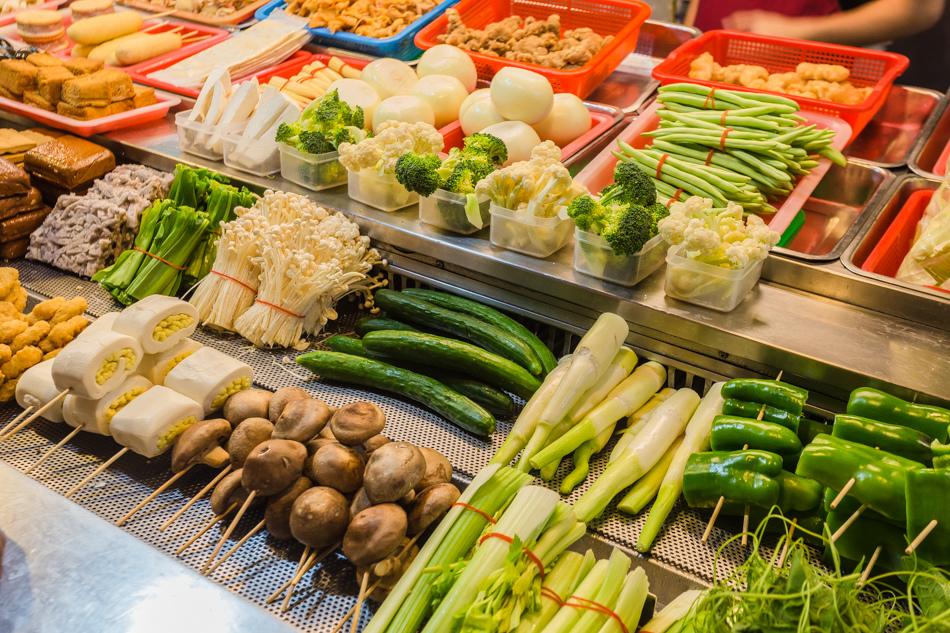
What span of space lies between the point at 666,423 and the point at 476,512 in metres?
0.79

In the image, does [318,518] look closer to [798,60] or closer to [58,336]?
[58,336]

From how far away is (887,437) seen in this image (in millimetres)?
1891

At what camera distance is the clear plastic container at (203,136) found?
3504mm

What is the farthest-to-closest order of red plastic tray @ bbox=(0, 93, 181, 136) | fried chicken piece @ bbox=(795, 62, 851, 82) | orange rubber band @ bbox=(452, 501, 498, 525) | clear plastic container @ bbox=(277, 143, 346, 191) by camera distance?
fried chicken piece @ bbox=(795, 62, 851, 82) < red plastic tray @ bbox=(0, 93, 181, 136) < clear plastic container @ bbox=(277, 143, 346, 191) < orange rubber band @ bbox=(452, 501, 498, 525)

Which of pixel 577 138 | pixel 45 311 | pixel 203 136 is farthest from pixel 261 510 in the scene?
pixel 577 138

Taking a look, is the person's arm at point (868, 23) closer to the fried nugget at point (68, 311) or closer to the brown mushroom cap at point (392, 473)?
the brown mushroom cap at point (392, 473)

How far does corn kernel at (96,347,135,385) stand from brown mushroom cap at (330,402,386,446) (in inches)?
31.7

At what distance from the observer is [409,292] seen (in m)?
2.95

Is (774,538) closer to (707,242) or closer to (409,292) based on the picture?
(707,242)

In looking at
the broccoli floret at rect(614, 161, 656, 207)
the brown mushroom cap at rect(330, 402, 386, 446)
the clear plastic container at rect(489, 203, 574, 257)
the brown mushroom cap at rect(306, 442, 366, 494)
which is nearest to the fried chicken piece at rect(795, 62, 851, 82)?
the broccoli floret at rect(614, 161, 656, 207)

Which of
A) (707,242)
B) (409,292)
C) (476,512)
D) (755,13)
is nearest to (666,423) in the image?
(707,242)

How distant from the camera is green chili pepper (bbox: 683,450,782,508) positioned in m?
1.92

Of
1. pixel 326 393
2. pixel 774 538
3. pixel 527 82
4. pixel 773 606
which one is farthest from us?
pixel 527 82

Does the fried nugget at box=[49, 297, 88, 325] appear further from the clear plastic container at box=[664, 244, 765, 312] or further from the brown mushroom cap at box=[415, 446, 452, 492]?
the clear plastic container at box=[664, 244, 765, 312]
